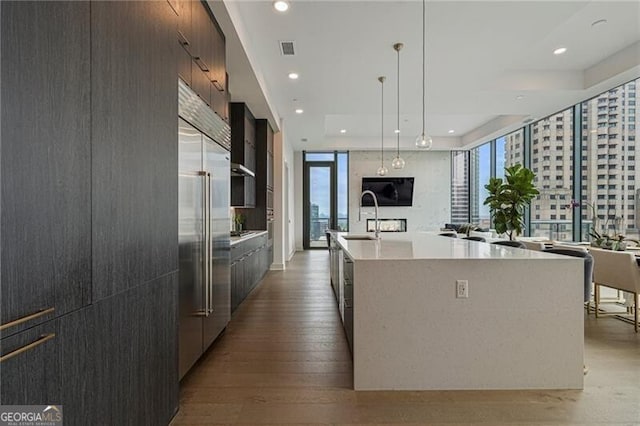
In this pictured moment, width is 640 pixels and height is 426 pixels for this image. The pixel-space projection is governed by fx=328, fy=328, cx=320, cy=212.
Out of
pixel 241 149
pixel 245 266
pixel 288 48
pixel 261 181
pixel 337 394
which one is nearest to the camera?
pixel 337 394

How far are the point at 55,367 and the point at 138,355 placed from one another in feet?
1.62

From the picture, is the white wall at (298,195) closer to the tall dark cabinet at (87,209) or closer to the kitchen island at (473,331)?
the kitchen island at (473,331)

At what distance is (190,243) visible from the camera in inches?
90.4

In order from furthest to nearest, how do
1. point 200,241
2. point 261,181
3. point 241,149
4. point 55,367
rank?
point 261,181 → point 241,149 → point 200,241 → point 55,367

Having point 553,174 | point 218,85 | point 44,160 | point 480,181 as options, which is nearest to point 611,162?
point 553,174

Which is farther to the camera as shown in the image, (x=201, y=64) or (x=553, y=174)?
(x=553, y=174)

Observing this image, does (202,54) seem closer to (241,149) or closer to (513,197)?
(241,149)

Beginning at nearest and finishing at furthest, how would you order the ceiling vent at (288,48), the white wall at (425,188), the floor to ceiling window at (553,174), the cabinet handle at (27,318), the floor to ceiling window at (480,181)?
the cabinet handle at (27,318) < the ceiling vent at (288,48) < the floor to ceiling window at (553,174) < the floor to ceiling window at (480,181) < the white wall at (425,188)

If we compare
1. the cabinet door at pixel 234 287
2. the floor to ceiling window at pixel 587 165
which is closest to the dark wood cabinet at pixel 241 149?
the cabinet door at pixel 234 287

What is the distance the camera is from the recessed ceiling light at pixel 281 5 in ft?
10.1

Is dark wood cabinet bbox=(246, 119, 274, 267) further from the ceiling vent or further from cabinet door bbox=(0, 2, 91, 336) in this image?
cabinet door bbox=(0, 2, 91, 336)

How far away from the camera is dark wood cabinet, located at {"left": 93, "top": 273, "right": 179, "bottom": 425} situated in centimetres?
131

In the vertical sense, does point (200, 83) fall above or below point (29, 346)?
above

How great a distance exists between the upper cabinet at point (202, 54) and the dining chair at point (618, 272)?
14.1 ft
